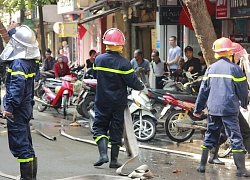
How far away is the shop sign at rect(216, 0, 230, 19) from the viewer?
14.3 meters

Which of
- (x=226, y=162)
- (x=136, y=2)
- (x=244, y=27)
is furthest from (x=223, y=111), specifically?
(x=136, y=2)

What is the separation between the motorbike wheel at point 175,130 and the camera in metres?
11.2

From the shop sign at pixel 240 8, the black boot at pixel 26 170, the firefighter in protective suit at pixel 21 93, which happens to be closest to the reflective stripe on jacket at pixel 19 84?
the firefighter in protective suit at pixel 21 93

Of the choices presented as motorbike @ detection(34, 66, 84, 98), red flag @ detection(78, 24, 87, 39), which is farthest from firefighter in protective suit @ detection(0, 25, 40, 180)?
red flag @ detection(78, 24, 87, 39)

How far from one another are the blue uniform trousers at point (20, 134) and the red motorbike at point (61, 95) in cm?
816

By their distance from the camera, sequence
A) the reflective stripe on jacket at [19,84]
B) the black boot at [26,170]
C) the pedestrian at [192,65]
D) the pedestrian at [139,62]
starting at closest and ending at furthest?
the reflective stripe on jacket at [19,84], the black boot at [26,170], the pedestrian at [192,65], the pedestrian at [139,62]

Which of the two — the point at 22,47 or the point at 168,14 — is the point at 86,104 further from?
the point at 22,47

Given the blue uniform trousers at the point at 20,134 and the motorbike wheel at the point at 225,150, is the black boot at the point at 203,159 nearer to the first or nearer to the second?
the motorbike wheel at the point at 225,150

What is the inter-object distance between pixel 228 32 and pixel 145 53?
682 centimetres

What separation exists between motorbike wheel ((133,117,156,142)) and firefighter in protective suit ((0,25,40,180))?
4.27 m

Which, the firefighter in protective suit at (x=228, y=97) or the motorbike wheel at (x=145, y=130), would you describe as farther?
the motorbike wheel at (x=145, y=130)

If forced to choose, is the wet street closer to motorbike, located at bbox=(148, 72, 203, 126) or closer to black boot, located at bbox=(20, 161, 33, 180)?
motorbike, located at bbox=(148, 72, 203, 126)

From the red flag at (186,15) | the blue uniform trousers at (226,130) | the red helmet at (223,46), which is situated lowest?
the blue uniform trousers at (226,130)

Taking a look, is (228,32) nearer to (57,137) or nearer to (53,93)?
(53,93)
